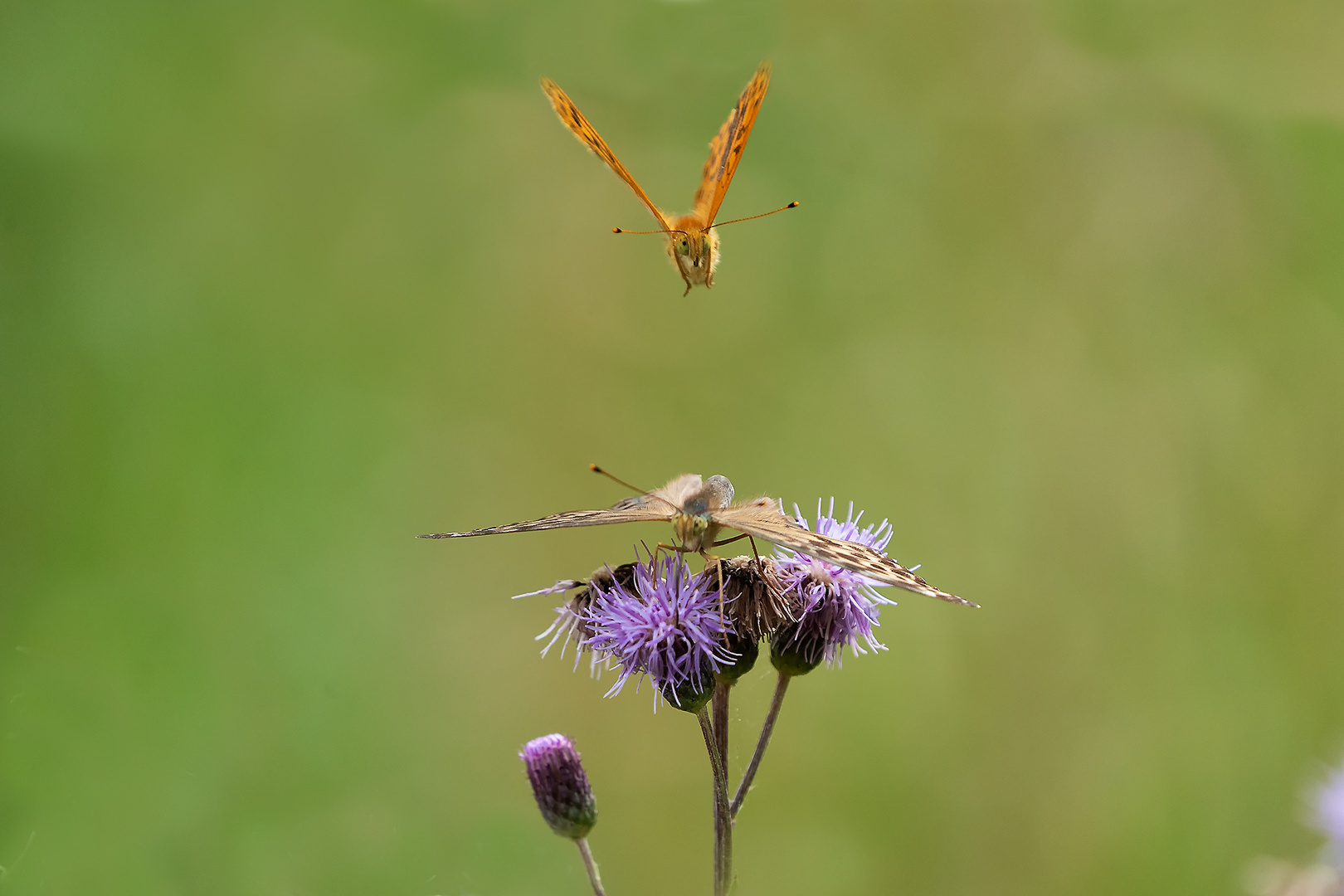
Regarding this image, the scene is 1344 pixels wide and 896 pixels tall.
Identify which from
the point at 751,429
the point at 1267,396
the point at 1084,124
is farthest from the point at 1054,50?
the point at 751,429

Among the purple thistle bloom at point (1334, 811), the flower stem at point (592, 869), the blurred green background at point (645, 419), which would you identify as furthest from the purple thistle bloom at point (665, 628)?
the blurred green background at point (645, 419)

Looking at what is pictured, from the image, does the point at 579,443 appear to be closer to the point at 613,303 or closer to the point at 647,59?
the point at 613,303

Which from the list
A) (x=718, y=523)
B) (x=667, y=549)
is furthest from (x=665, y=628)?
(x=718, y=523)

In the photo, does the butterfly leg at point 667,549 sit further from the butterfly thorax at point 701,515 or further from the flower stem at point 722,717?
the flower stem at point 722,717

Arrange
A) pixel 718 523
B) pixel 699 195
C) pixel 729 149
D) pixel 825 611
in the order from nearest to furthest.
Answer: pixel 718 523 → pixel 825 611 → pixel 729 149 → pixel 699 195

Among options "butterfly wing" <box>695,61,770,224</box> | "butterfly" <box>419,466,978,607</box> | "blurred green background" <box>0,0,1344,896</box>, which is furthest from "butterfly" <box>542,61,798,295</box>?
"blurred green background" <box>0,0,1344,896</box>

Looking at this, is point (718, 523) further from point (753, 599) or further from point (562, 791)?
point (562, 791)
